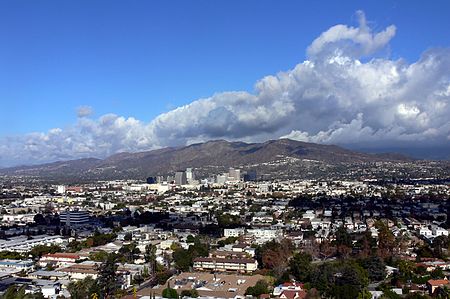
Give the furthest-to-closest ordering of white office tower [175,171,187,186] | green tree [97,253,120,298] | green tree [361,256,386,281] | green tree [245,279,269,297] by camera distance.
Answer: white office tower [175,171,187,186], green tree [361,256,386,281], green tree [245,279,269,297], green tree [97,253,120,298]

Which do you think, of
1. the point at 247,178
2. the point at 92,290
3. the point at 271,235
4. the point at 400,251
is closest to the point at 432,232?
the point at 400,251

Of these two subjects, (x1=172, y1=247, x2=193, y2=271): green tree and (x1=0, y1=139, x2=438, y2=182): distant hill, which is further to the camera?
(x1=0, y1=139, x2=438, y2=182): distant hill

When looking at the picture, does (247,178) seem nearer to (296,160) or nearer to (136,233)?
(296,160)

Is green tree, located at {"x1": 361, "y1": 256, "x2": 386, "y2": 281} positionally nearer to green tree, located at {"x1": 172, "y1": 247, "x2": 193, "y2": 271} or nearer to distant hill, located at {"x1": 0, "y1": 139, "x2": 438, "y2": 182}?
green tree, located at {"x1": 172, "y1": 247, "x2": 193, "y2": 271}

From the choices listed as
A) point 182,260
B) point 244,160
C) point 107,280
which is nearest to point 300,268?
point 182,260

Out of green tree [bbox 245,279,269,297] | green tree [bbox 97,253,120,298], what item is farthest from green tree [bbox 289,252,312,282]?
green tree [bbox 97,253,120,298]

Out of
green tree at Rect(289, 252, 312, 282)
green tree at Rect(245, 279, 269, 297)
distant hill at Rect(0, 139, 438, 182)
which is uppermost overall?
distant hill at Rect(0, 139, 438, 182)

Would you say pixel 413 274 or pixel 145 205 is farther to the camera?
pixel 145 205

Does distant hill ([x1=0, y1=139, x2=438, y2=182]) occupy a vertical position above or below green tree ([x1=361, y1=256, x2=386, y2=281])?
above

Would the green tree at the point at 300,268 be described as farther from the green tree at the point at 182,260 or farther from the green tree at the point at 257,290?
Answer: the green tree at the point at 182,260
